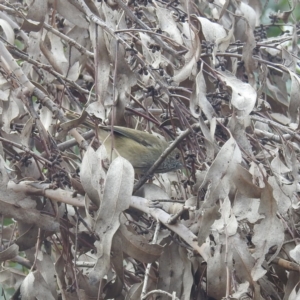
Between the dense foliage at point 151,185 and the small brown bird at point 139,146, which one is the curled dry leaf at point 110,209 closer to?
the dense foliage at point 151,185

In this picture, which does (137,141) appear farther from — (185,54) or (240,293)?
(240,293)

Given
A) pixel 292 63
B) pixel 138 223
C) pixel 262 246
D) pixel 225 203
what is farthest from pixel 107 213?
pixel 292 63

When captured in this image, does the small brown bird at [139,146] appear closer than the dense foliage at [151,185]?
No

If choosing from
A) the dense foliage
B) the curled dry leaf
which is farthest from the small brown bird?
the curled dry leaf

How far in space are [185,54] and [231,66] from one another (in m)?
0.70

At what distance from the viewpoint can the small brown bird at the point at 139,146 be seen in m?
2.77

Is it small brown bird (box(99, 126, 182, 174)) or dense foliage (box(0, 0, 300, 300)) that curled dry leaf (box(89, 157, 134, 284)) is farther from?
small brown bird (box(99, 126, 182, 174))

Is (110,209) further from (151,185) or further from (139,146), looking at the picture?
(139,146)

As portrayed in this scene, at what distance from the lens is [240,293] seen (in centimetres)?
167

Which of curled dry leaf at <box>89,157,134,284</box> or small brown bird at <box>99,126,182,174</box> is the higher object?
curled dry leaf at <box>89,157,134,284</box>

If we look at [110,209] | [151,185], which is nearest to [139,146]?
[151,185]

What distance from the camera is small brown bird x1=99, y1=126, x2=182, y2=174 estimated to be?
2.77m

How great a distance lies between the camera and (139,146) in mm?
3010

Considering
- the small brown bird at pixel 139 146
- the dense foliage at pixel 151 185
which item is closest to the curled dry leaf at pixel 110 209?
the dense foliage at pixel 151 185
